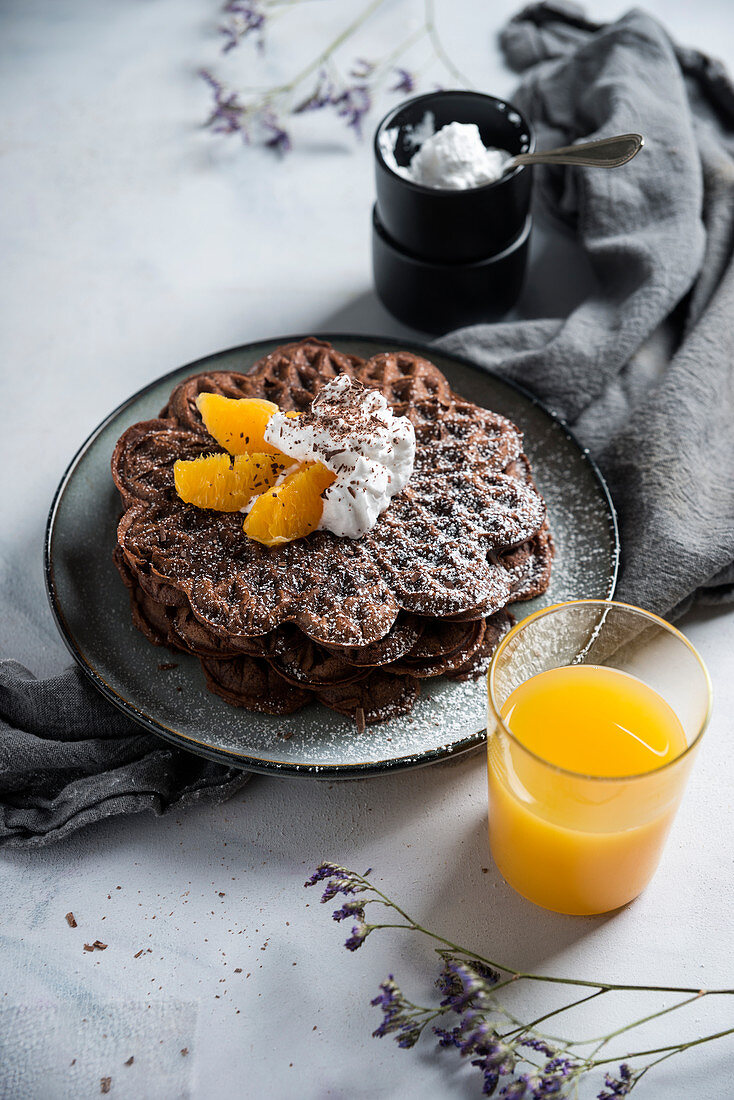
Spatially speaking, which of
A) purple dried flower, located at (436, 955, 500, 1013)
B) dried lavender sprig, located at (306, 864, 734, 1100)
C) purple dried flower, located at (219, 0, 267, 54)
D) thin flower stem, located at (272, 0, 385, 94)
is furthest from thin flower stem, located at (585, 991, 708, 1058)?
purple dried flower, located at (219, 0, 267, 54)

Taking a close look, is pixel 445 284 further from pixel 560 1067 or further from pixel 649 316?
pixel 560 1067

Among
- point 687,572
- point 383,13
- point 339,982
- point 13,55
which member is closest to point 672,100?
point 383,13

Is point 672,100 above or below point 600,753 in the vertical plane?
above

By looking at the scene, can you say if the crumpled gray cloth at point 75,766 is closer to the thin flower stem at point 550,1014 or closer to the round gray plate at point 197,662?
the round gray plate at point 197,662

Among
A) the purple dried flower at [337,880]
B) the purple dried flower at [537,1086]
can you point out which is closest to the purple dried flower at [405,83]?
the purple dried flower at [337,880]

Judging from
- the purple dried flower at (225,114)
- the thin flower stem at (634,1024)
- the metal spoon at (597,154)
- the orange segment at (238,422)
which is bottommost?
the thin flower stem at (634,1024)

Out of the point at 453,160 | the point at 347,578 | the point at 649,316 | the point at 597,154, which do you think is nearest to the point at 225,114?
the point at 453,160

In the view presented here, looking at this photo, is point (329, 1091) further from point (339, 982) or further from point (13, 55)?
point (13, 55)
